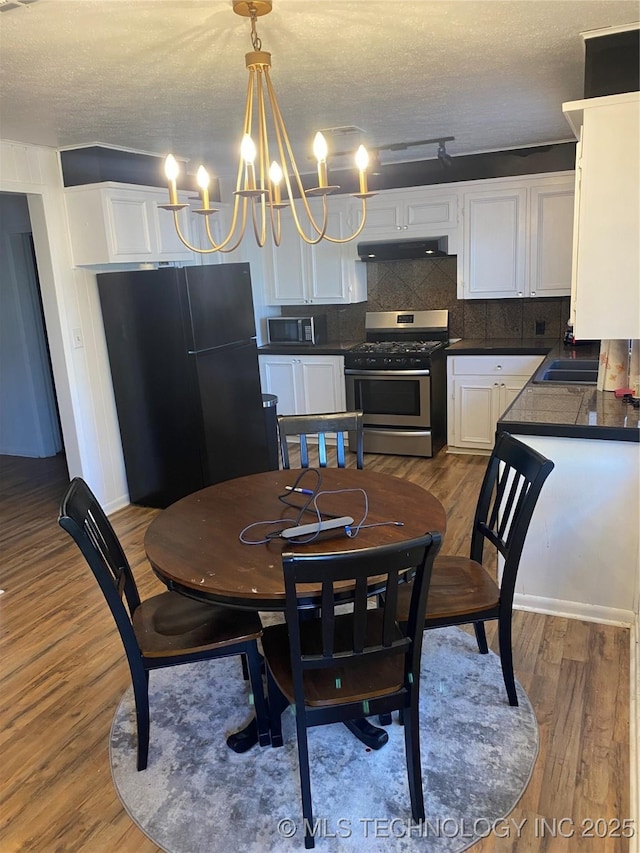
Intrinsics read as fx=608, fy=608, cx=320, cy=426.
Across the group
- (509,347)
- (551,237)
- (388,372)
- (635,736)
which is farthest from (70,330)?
(635,736)

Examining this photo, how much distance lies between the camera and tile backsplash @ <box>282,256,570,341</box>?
5.11m

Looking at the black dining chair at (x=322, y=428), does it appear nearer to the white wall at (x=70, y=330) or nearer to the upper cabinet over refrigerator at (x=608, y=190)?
the upper cabinet over refrigerator at (x=608, y=190)

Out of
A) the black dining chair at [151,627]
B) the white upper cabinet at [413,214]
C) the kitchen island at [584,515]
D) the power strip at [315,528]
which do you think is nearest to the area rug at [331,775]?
the black dining chair at [151,627]

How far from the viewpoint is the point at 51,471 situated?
17.6 feet

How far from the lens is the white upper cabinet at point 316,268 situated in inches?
211

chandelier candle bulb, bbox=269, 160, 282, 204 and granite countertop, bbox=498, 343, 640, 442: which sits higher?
chandelier candle bulb, bbox=269, 160, 282, 204

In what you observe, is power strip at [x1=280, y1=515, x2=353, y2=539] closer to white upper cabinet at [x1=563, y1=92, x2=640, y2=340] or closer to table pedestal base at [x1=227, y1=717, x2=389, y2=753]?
table pedestal base at [x1=227, y1=717, x2=389, y2=753]

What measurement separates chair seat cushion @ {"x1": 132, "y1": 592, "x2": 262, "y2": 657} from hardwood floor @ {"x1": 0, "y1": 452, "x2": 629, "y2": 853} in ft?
1.64

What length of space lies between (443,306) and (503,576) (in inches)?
148

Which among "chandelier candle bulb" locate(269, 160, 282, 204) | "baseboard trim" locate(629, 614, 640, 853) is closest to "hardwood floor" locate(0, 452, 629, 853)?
"baseboard trim" locate(629, 614, 640, 853)

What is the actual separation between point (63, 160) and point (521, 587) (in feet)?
12.1

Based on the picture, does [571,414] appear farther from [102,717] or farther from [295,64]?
[102,717]

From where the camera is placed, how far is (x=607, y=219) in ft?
7.92

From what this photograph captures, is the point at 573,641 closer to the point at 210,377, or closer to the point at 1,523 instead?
the point at 210,377
